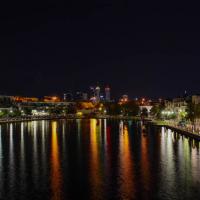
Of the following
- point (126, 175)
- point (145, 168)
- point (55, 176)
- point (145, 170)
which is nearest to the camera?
point (55, 176)

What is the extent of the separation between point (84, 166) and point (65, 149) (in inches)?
367

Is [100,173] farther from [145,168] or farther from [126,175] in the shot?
[145,168]

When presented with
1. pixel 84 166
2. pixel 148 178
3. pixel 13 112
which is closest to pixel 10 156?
pixel 84 166

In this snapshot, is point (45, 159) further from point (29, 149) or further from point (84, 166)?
point (29, 149)

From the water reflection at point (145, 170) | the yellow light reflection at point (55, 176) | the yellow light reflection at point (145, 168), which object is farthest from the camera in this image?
the yellow light reflection at point (145, 168)

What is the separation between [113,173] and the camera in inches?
897

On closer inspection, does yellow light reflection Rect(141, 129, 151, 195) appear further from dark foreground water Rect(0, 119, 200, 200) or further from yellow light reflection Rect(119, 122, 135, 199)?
yellow light reflection Rect(119, 122, 135, 199)

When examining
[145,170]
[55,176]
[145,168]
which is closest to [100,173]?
[55,176]

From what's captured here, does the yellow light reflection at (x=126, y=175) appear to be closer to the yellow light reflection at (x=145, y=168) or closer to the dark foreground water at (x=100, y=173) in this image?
the dark foreground water at (x=100, y=173)

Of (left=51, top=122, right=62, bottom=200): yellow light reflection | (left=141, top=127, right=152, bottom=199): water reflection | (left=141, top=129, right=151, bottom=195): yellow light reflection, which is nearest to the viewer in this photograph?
(left=51, top=122, right=62, bottom=200): yellow light reflection

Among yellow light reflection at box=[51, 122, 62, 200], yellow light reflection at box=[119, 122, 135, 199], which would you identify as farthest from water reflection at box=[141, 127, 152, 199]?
yellow light reflection at box=[51, 122, 62, 200]

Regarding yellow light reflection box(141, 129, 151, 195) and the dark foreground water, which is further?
yellow light reflection box(141, 129, 151, 195)

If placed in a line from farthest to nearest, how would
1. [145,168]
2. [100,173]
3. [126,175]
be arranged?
[145,168] → [100,173] → [126,175]

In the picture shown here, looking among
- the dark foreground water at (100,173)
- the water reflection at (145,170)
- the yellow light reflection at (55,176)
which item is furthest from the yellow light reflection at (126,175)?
the yellow light reflection at (55,176)
